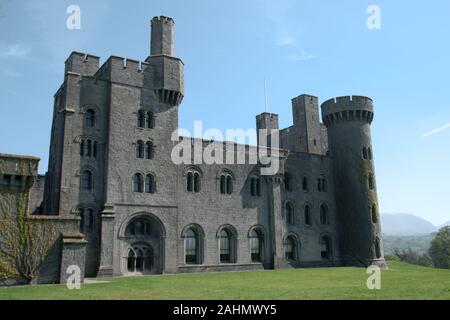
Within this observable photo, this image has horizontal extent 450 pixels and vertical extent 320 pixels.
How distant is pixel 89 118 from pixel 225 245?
1536 cm

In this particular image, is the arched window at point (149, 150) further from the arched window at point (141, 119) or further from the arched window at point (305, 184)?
the arched window at point (305, 184)

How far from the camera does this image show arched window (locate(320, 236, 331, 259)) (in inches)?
1670

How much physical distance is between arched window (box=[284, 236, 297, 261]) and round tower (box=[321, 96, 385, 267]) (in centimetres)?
577

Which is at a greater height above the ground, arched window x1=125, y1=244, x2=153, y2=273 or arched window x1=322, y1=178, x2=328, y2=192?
arched window x1=322, y1=178, x2=328, y2=192

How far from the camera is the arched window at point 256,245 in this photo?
38031 mm

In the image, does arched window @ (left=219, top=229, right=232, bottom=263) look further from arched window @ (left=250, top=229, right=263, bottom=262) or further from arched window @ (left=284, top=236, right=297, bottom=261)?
arched window @ (left=284, top=236, right=297, bottom=261)

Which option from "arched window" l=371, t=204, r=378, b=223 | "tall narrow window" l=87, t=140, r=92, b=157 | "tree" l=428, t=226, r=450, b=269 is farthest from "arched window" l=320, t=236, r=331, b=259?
"tree" l=428, t=226, r=450, b=269

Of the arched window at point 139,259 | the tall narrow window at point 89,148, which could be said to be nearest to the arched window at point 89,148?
the tall narrow window at point 89,148

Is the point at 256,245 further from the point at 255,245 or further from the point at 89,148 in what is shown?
the point at 89,148

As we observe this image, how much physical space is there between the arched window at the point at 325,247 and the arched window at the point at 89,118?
24506 mm

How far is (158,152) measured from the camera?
3381cm

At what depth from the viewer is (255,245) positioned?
38.3 meters

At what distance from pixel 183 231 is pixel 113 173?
288 inches

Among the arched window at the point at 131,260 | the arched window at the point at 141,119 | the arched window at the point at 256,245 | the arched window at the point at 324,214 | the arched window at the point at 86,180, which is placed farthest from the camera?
the arched window at the point at 324,214
